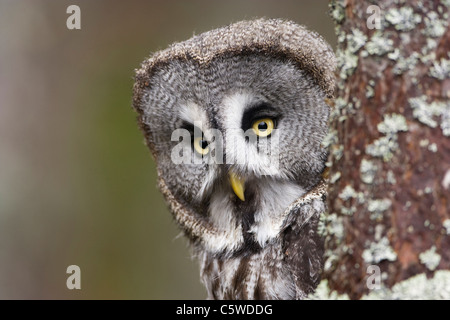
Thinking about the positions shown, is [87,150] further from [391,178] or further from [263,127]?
[391,178]

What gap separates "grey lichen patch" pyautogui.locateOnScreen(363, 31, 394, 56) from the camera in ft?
5.49

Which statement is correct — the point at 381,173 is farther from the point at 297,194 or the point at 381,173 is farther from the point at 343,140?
the point at 297,194

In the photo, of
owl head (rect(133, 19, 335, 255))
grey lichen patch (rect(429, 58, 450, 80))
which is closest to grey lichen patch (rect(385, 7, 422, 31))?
grey lichen patch (rect(429, 58, 450, 80))

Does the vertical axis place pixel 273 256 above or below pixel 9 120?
below

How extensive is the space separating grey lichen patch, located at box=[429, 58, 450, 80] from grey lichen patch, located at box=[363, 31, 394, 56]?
0.12 meters

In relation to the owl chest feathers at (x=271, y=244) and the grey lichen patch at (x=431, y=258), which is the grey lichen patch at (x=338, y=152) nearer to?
the grey lichen patch at (x=431, y=258)

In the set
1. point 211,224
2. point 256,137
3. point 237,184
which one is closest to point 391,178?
point 256,137

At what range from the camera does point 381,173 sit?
5.52 feet

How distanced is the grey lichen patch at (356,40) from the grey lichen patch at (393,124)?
21cm

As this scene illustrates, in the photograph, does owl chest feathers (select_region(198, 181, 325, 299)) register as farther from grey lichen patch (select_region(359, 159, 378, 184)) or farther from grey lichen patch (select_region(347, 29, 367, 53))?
grey lichen patch (select_region(347, 29, 367, 53))

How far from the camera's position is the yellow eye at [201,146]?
299 centimetres

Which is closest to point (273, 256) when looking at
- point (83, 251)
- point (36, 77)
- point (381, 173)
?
point (381, 173)

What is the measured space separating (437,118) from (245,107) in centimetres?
129

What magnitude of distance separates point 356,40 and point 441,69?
0.80 feet
